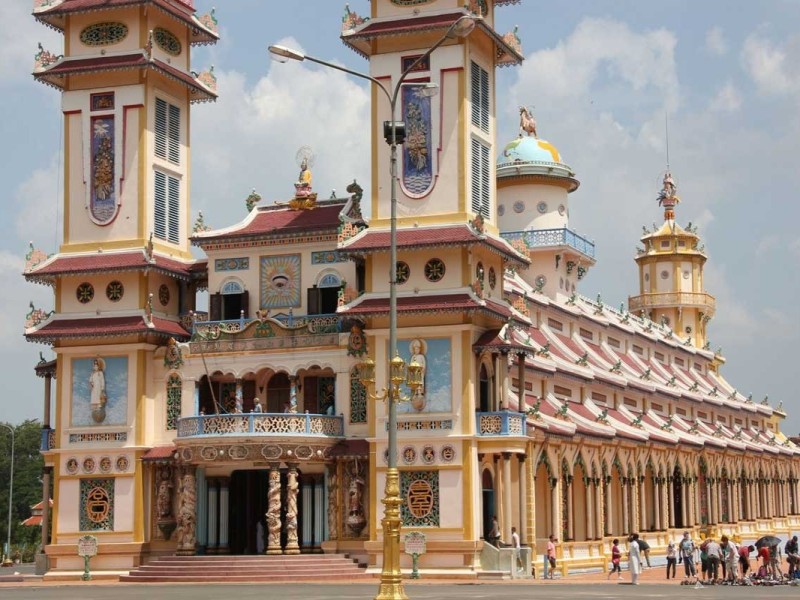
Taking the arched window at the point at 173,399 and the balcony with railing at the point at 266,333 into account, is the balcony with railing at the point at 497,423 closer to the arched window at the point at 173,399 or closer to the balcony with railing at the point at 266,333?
the balcony with railing at the point at 266,333

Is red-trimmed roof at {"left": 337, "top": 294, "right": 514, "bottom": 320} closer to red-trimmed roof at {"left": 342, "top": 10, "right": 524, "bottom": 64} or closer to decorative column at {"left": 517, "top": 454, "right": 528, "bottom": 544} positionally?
decorative column at {"left": 517, "top": 454, "right": 528, "bottom": 544}

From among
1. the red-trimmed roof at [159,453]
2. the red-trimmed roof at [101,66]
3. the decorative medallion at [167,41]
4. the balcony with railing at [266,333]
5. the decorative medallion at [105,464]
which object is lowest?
the decorative medallion at [105,464]

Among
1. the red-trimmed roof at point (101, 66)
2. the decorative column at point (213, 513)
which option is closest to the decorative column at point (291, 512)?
the decorative column at point (213, 513)

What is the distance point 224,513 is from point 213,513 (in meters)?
0.39

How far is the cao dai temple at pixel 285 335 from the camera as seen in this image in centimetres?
5062

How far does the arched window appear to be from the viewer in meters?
54.4

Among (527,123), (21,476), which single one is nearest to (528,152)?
(527,123)

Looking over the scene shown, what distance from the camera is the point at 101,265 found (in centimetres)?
5428

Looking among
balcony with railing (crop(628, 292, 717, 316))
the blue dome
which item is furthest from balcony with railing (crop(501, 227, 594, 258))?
balcony with railing (crop(628, 292, 717, 316))

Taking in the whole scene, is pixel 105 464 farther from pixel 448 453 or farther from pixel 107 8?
pixel 107 8

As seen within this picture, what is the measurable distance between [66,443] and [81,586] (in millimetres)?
7097

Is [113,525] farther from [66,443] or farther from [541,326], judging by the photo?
[541,326]

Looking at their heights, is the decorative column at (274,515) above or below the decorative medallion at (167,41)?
below

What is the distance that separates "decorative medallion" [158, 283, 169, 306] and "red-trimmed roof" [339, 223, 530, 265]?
316 inches
